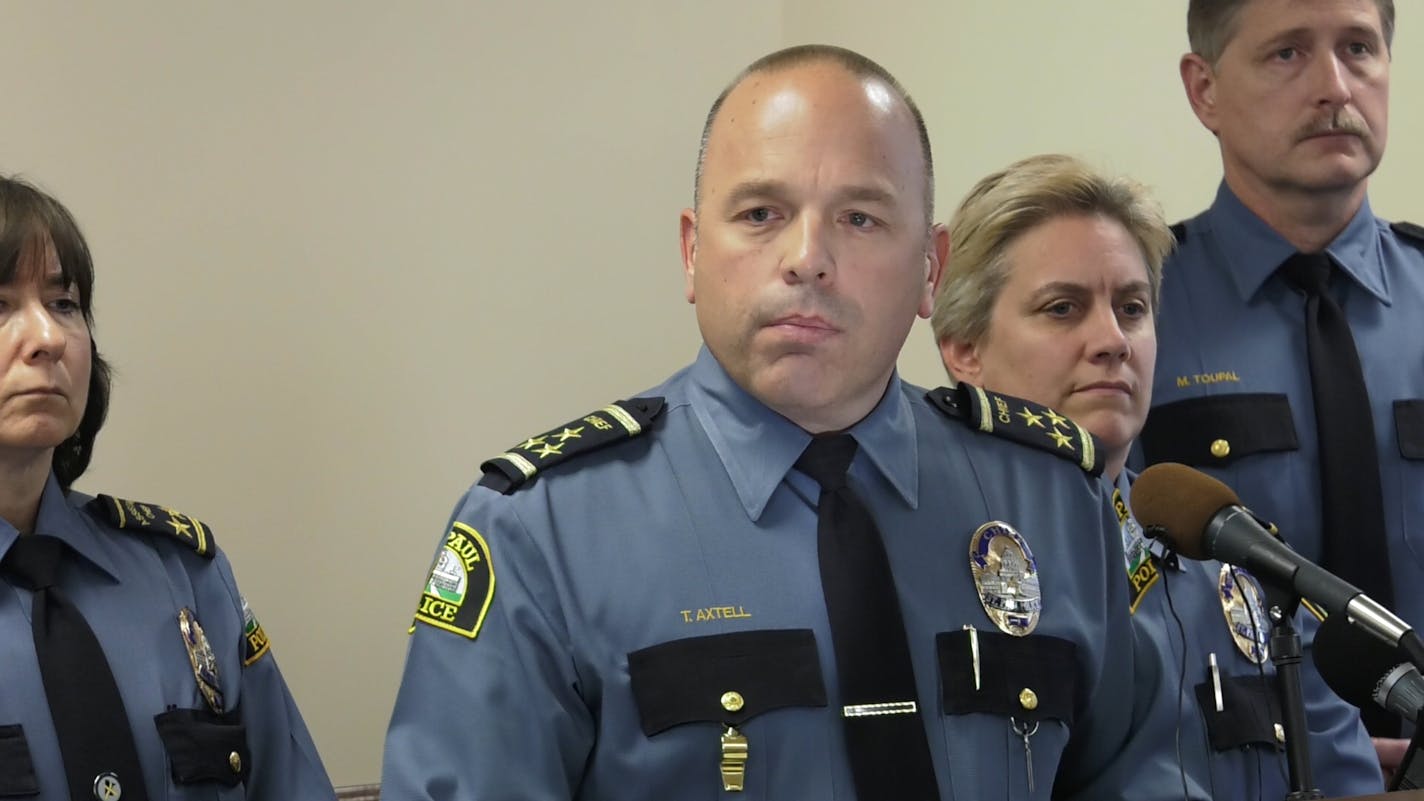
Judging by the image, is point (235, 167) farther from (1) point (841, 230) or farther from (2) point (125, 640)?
(1) point (841, 230)

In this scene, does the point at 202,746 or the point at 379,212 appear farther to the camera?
the point at 379,212

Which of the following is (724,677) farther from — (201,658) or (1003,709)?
(201,658)

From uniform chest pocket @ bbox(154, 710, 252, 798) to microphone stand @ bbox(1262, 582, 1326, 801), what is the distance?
152cm

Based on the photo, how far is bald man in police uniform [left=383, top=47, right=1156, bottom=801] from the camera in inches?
61.2

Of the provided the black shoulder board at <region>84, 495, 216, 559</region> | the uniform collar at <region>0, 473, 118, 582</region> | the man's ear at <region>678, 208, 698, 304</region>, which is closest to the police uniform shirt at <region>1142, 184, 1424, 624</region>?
the man's ear at <region>678, 208, 698, 304</region>

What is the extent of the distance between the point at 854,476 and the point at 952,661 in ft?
0.68

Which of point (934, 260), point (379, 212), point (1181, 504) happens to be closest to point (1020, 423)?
point (934, 260)

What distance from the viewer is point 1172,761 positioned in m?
1.82

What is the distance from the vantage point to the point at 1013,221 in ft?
7.82

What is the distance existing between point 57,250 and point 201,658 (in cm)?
63

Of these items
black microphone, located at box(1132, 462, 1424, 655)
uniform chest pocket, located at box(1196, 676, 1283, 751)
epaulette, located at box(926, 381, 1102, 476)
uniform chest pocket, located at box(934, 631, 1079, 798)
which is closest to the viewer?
black microphone, located at box(1132, 462, 1424, 655)

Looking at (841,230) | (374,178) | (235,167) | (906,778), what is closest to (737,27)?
(374,178)

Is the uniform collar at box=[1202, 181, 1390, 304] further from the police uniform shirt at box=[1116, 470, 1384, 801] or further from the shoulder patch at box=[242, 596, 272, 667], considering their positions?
the shoulder patch at box=[242, 596, 272, 667]

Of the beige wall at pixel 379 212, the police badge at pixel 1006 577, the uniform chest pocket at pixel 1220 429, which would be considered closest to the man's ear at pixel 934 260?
the police badge at pixel 1006 577
